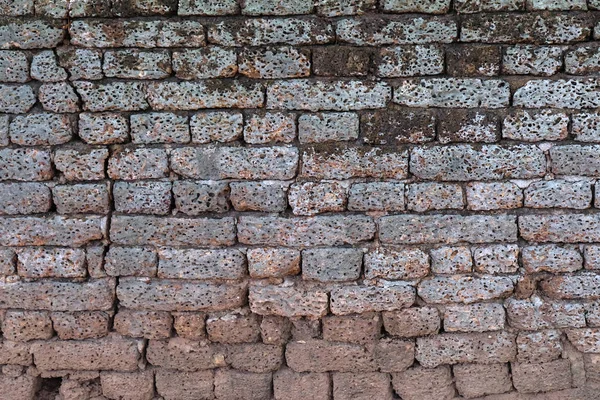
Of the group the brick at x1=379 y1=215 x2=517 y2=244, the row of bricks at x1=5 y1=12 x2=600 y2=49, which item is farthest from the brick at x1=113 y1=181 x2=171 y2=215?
the brick at x1=379 y1=215 x2=517 y2=244

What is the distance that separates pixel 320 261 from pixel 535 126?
1344 millimetres

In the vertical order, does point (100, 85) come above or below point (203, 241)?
above

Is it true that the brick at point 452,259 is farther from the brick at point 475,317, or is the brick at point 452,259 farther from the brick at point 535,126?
the brick at point 535,126

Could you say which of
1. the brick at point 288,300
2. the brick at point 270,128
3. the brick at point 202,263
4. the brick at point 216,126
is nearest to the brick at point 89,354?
the brick at point 202,263

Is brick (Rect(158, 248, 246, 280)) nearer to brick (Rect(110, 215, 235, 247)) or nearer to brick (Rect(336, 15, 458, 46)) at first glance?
brick (Rect(110, 215, 235, 247))

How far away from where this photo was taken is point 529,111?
3113mm

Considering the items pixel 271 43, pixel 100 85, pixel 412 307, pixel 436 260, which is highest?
pixel 271 43

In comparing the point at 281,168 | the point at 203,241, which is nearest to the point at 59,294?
the point at 203,241

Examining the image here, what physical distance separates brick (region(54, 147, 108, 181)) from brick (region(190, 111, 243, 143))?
1.67 ft

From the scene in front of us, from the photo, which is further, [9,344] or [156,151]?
[9,344]

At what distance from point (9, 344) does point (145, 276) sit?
35.6 inches

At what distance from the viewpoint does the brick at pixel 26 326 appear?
11.0ft

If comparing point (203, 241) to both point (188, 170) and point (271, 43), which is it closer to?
point (188, 170)

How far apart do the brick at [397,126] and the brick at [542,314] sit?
1059 millimetres
